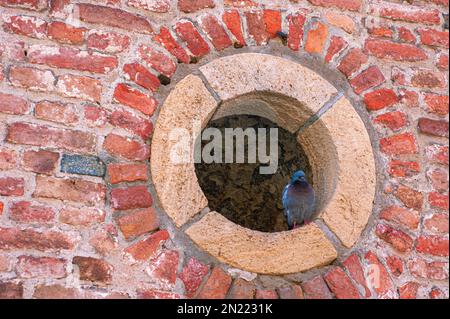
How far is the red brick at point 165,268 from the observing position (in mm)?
2494

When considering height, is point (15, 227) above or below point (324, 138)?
below

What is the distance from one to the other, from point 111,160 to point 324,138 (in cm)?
97

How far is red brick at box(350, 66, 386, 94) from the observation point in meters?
2.99

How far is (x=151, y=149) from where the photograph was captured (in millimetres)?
2629

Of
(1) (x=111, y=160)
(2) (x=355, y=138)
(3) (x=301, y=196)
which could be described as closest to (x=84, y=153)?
(1) (x=111, y=160)

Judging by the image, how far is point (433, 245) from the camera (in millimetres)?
2857

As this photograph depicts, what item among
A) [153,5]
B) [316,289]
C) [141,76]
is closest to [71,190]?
[141,76]

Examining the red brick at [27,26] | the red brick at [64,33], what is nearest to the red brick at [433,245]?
the red brick at [64,33]

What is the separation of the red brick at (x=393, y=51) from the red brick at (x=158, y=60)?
0.95 meters

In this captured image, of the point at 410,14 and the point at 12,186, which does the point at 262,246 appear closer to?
the point at 12,186

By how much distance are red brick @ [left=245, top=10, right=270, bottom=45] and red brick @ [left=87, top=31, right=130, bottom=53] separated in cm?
57

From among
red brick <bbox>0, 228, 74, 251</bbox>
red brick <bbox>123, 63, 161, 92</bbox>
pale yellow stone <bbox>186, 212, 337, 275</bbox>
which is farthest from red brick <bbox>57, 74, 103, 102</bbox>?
pale yellow stone <bbox>186, 212, 337, 275</bbox>
